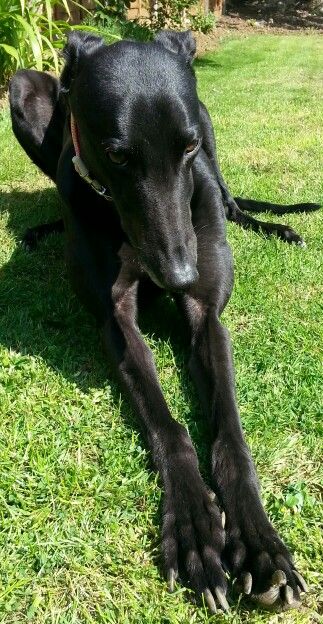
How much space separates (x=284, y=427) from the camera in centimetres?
189

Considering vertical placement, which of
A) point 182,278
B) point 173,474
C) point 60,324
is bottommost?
point 60,324

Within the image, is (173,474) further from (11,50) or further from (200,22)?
(200,22)

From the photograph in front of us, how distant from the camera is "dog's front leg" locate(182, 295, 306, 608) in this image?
1.34 m

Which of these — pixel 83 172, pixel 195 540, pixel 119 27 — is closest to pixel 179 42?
pixel 83 172

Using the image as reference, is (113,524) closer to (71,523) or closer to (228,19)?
(71,523)

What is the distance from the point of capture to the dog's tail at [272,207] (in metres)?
3.48

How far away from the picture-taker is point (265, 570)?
135cm

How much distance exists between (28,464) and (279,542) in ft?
2.55

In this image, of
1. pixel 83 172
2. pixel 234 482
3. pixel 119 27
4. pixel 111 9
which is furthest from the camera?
pixel 111 9

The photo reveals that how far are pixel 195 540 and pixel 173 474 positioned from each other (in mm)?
217

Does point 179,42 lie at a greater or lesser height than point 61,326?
greater

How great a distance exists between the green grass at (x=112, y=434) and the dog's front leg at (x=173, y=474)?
0.06 meters

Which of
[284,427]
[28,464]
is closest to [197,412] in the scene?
[284,427]

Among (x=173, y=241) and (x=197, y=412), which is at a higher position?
(x=173, y=241)
